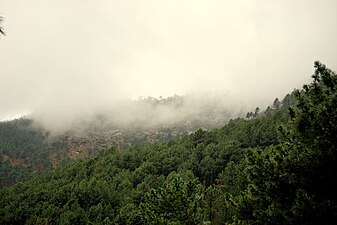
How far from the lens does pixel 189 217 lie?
80.0 ft

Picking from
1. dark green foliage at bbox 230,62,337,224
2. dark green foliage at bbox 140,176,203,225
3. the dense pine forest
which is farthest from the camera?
dark green foliage at bbox 140,176,203,225

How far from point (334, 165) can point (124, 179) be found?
103 metres

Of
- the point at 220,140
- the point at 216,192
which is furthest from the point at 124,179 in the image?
the point at 216,192

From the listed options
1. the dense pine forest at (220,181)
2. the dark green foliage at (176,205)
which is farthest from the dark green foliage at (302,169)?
the dark green foliage at (176,205)

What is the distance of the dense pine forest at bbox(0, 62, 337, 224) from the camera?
13172 millimetres

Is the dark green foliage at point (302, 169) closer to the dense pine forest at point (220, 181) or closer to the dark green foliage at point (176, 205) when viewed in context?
the dense pine forest at point (220, 181)

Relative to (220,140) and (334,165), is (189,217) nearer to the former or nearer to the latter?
(334,165)

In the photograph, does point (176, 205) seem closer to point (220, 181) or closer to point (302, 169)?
point (302, 169)

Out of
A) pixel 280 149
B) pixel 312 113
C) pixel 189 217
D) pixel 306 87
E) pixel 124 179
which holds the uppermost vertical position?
pixel 124 179

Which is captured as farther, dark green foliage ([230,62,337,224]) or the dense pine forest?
the dense pine forest

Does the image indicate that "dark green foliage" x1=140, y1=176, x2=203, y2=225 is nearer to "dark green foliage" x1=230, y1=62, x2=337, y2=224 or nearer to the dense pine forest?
the dense pine forest

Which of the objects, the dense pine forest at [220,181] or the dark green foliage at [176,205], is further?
the dark green foliage at [176,205]

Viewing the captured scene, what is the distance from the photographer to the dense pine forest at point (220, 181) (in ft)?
43.2

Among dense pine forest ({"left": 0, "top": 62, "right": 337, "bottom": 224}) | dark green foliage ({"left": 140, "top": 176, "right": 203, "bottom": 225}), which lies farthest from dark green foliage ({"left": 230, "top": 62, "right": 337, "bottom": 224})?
dark green foliage ({"left": 140, "top": 176, "right": 203, "bottom": 225})
